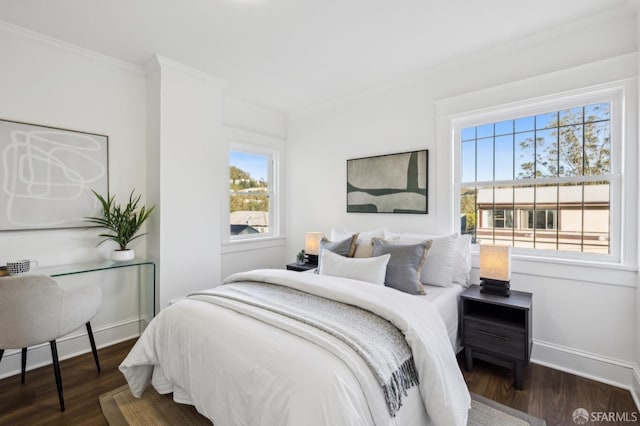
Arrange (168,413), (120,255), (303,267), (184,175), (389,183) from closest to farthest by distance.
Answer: (168,413)
(120,255)
(184,175)
(389,183)
(303,267)

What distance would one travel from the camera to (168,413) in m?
1.88

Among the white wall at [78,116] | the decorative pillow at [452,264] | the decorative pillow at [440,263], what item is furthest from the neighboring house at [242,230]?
the decorative pillow at [440,263]

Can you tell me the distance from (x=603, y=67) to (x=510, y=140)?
0.73 m

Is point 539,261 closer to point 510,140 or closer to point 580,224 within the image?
point 580,224

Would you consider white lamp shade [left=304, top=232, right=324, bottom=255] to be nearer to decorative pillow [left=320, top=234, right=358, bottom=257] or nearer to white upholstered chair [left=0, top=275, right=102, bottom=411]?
decorative pillow [left=320, top=234, right=358, bottom=257]

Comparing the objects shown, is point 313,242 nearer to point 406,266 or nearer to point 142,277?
point 406,266

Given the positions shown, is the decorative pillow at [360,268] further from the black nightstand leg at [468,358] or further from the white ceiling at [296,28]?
the white ceiling at [296,28]

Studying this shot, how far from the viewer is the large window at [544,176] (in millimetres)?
2322

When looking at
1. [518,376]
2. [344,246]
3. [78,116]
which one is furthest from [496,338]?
[78,116]

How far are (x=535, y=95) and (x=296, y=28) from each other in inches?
77.2

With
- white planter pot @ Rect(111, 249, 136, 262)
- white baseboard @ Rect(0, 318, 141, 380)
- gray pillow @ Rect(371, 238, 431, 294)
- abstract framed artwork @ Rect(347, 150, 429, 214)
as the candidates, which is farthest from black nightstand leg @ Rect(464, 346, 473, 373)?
white baseboard @ Rect(0, 318, 141, 380)

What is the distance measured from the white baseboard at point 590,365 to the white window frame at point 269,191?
3.03 m

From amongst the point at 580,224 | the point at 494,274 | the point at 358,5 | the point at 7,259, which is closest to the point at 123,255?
the point at 7,259

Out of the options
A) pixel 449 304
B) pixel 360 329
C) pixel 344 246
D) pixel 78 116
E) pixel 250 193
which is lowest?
pixel 449 304
